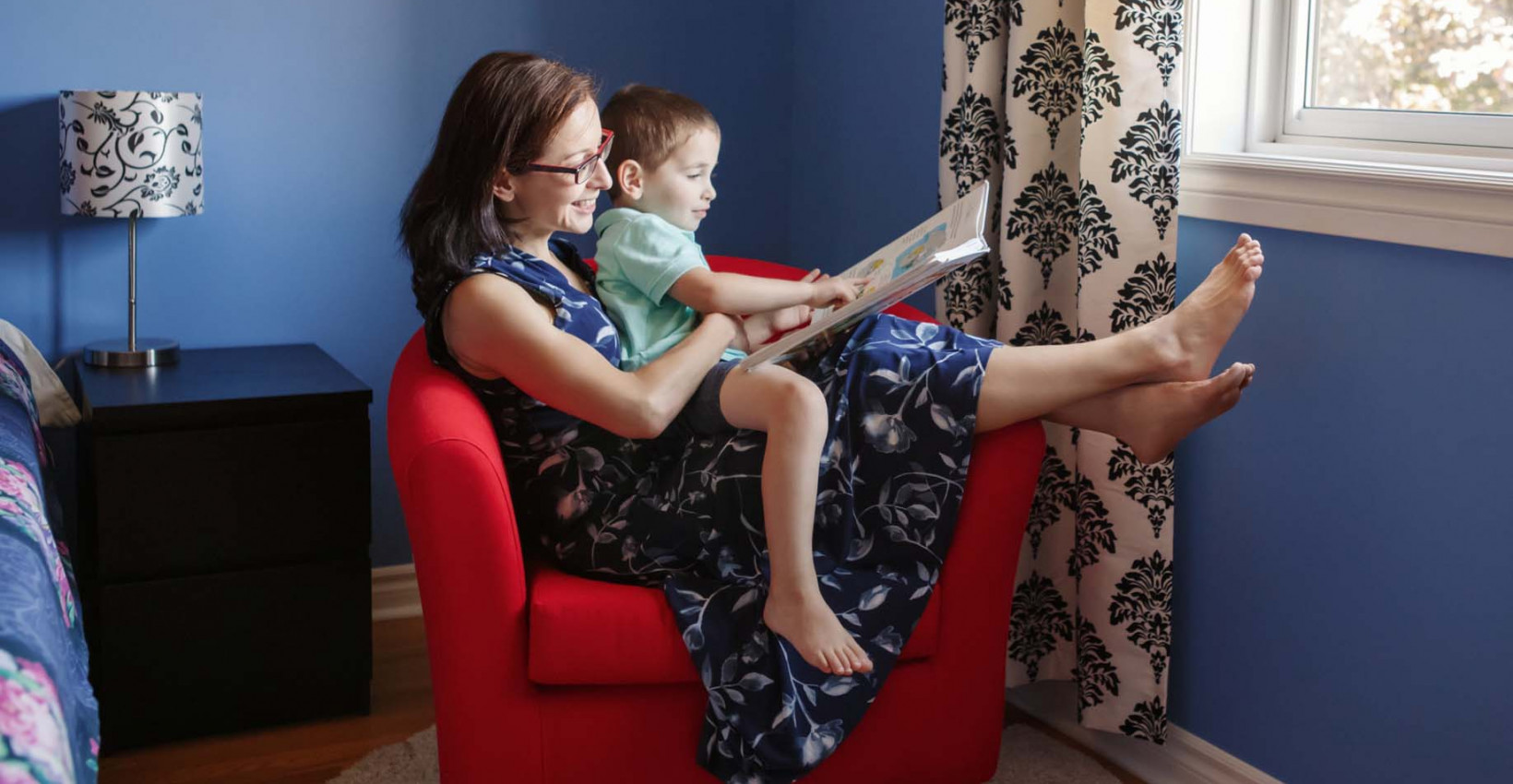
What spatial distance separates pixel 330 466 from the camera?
224 centimetres

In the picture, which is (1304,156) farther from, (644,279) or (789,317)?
(644,279)

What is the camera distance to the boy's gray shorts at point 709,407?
1.85 m

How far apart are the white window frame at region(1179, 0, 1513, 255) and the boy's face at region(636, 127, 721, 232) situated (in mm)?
706

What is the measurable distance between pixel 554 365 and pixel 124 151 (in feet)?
3.22

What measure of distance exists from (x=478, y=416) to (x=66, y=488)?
1156 mm

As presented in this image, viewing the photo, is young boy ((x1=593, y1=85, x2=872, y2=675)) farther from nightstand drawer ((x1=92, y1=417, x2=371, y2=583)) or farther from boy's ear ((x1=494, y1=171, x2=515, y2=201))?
nightstand drawer ((x1=92, y1=417, x2=371, y2=583))

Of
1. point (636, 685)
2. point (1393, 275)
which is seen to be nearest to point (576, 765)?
point (636, 685)

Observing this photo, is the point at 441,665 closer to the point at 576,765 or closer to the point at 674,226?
the point at 576,765

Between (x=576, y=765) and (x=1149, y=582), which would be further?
(x=1149, y=582)

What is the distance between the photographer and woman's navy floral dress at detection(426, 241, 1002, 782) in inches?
67.4

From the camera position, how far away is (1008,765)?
2152mm

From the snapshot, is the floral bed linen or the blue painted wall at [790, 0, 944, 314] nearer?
the floral bed linen

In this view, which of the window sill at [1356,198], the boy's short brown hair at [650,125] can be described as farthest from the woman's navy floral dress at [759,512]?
the window sill at [1356,198]

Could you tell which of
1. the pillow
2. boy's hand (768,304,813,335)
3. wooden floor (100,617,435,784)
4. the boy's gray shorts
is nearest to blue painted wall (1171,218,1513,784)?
boy's hand (768,304,813,335)
